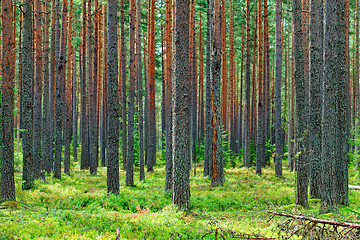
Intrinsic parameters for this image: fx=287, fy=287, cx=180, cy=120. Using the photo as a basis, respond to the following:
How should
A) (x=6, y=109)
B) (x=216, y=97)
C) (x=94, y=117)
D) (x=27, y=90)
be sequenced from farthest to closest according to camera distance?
(x=94, y=117), (x=216, y=97), (x=27, y=90), (x=6, y=109)

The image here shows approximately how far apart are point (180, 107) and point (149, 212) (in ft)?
10.6

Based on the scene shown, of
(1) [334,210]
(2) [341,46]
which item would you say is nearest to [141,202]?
(1) [334,210]

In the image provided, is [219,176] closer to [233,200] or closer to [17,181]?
[233,200]

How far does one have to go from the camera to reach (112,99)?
10000 mm

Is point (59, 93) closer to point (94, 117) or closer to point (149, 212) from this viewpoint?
point (94, 117)

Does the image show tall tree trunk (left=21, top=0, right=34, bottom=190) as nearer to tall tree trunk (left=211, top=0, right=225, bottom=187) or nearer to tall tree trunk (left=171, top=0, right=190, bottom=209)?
tall tree trunk (left=171, top=0, right=190, bottom=209)

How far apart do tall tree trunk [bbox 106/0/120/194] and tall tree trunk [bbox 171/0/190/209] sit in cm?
292

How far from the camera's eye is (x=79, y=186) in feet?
42.1

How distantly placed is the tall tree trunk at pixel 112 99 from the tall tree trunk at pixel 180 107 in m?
2.92

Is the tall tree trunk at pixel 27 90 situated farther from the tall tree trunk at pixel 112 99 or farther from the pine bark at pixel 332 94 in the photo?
the pine bark at pixel 332 94

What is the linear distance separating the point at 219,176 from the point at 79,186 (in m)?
6.29

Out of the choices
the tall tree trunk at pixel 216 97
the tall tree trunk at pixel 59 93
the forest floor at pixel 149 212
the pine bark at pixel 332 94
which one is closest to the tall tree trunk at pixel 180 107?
the forest floor at pixel 149 212

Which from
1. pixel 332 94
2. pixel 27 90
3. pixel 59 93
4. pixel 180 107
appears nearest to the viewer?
pixel 332 94

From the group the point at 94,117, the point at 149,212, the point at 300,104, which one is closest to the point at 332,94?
the point at 300,104
